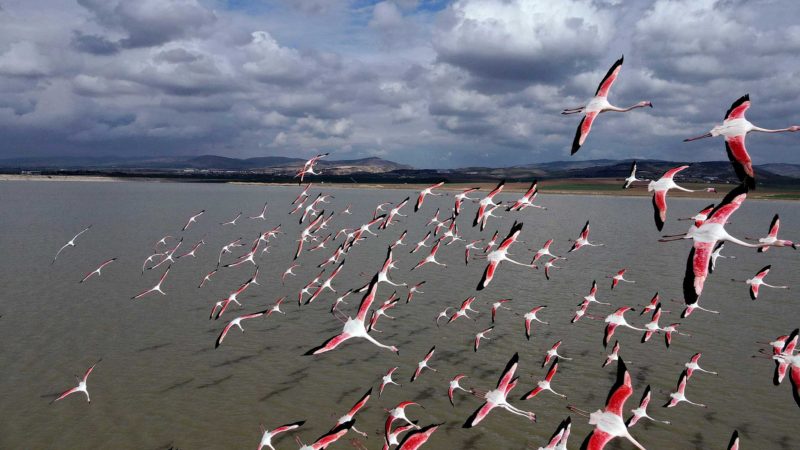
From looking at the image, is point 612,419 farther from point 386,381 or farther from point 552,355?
point 552,355

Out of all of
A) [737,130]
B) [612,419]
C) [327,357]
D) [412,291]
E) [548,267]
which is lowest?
[327,357]

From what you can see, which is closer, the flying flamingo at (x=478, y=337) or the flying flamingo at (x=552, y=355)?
the flying flamingo at (x=552, y=355)

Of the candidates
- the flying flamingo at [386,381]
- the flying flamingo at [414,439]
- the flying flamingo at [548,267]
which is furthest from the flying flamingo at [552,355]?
the flying flamingo at [414,439]

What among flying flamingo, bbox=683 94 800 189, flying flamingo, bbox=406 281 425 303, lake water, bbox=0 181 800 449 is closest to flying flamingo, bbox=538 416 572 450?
lake water, bbox=0 181 800 449

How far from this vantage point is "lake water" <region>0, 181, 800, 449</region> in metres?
14.8

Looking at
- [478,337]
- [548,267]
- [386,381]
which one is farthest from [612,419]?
[548,267]

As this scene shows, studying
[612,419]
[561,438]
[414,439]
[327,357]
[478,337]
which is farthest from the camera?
[327,357]

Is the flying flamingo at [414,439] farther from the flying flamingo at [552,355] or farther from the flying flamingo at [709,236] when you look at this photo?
the flying flamingo at [552,355]

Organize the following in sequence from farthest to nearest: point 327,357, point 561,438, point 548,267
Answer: point 548,267 → point 327,357 → point 561,438

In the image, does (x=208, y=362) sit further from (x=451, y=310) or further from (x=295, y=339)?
(x=451, y=310)

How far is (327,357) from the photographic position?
65.2 feet

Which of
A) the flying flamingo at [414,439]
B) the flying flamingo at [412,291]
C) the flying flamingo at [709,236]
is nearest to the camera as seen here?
the flying flamingo at [709,236]

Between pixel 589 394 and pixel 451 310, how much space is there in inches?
386

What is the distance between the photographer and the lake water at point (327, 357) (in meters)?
14.8
